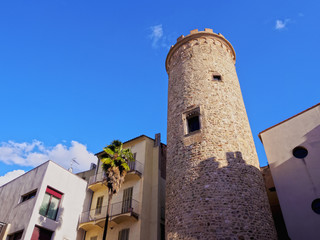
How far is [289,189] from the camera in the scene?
15.0 m

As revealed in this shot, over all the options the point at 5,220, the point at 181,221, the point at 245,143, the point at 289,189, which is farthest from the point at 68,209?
the point at 289,189

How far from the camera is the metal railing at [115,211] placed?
1877 centimetres

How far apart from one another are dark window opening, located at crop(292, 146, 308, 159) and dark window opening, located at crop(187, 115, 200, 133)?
215 inches

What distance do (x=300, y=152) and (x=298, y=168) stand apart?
1029 mm

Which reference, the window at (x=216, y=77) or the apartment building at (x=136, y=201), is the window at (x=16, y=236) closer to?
the apartment building at (x=136, y=201)

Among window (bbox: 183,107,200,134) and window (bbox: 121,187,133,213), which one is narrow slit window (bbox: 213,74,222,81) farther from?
window (bbox: 121,187,133,213)

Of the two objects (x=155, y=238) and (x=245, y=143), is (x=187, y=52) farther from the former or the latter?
(x=155, y=238)

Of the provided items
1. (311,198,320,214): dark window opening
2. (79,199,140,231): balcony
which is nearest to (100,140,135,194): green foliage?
(79,199,140,231): balcony

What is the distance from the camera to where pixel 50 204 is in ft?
61.8

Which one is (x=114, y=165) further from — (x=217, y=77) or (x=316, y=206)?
(x=316, y=206)

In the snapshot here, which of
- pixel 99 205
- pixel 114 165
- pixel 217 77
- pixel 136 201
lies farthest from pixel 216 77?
pixel 99 205

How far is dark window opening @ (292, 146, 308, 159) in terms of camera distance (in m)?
15.5

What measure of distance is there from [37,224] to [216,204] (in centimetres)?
1113

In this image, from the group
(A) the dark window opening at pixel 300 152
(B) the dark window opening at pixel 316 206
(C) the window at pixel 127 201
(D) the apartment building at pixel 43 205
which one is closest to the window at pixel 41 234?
(D) the apartment building at pixel 43 205
